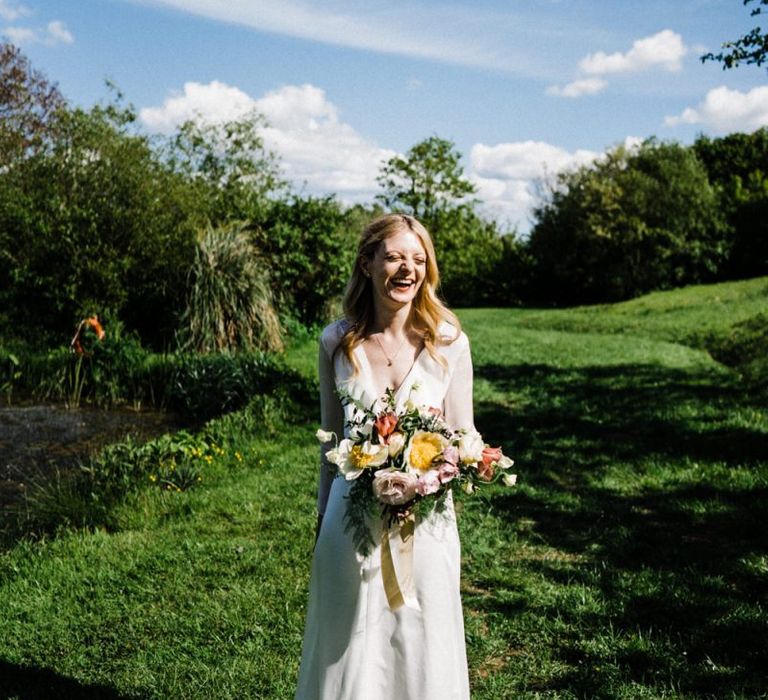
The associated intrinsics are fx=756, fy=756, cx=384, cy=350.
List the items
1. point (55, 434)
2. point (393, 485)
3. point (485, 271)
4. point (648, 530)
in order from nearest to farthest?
1. point (393, 485)
2. point (648, 530)
3. point (55, 434)
4. point (485, 271)

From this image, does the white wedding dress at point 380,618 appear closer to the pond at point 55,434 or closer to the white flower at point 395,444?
the white flower at point 395,444

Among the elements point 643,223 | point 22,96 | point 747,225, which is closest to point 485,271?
point 643,223

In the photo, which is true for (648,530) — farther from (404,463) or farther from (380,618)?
(404,463)

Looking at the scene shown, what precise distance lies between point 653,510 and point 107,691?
4565 mm

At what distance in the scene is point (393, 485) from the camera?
2.56m

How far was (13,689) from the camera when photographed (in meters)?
4.09

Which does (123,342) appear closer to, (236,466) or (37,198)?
(37,198)

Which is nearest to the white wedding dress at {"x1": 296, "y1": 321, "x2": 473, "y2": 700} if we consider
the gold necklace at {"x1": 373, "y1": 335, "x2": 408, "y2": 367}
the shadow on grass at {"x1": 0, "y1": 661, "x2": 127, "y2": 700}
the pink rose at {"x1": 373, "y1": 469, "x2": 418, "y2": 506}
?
the gold necklace at {"x1": 373, "y1": 335, "x2": 408, "y2": 367}

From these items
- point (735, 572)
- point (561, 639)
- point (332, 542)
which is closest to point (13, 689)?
point (332, 542)

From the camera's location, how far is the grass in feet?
13.7

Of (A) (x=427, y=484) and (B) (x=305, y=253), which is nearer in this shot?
(A) (x=427, y=484)

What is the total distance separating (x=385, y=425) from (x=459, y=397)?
54 cm

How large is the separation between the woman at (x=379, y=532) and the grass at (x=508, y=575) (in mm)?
1334

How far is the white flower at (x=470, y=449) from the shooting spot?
2.67 m
